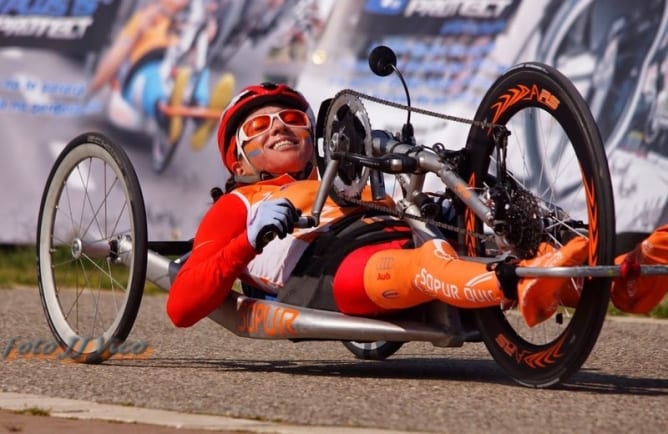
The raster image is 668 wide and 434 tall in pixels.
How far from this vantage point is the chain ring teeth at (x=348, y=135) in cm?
630

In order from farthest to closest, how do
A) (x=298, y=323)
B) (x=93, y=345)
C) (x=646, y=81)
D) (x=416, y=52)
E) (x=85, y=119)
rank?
(x=85, y=119), (x=416, y=52), (x=646, y=81), (x=93, y=345), (x=298, y=323)

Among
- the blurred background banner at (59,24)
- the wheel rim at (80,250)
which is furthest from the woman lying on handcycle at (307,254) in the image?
the blurred background banner at (59,24)

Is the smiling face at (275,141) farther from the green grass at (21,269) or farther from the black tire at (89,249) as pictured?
the green grass at (21,269)

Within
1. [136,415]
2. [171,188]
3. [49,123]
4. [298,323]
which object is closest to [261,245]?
[298,323]

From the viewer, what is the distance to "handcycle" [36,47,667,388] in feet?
17.9

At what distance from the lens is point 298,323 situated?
6203mm

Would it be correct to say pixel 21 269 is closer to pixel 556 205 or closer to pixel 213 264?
pixel 213 264

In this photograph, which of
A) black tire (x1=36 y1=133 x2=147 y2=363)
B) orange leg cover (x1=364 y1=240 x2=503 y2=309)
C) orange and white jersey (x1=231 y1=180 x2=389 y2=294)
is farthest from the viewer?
black tire (x1=36 y1=133 x2=147 y2=363)

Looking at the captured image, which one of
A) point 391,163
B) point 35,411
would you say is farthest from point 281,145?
point 35,411

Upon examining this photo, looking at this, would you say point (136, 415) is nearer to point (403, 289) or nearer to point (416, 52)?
point (403, 289)

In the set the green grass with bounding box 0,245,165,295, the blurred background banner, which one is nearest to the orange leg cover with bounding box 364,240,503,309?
the green grass with bounding box 0,245,165,295

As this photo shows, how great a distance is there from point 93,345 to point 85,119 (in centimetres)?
559

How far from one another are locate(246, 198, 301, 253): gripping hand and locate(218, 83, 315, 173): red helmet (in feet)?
2.80

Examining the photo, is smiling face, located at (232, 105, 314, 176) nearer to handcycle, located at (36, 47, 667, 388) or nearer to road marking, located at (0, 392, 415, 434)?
handcycle, located at (36, 47, 667, 388)
